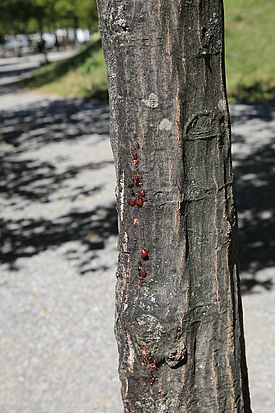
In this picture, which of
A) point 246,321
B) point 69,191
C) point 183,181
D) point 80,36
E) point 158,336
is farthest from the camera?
point 80,36

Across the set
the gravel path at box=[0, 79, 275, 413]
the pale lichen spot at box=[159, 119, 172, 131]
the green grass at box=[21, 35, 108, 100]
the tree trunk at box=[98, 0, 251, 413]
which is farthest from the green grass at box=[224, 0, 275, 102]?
the pale lichen spot at box=[159, 119, 172, 131]

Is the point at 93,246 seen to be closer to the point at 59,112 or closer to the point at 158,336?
the point at 158,336

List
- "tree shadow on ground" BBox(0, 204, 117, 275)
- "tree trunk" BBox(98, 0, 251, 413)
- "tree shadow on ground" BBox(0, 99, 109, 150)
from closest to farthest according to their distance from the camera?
"tree trunk" BBox(98, 0, 251, 413)
"tree shadow on ground" BBox(0, 204, 117, 275)
"tree shadow on ground" BBox(0, 99, 109, 150)

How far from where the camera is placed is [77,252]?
6340mm

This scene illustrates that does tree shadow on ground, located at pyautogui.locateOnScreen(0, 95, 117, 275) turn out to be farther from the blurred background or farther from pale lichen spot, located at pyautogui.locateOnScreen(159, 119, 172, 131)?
pale lichen spot, located at pyautogui.locateOnScreen(159, 119, 172, 131)

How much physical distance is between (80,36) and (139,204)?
69.4 metres

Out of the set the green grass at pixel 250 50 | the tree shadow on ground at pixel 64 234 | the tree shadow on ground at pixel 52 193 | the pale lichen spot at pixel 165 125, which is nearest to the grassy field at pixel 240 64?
the green grass at pixel 250 50

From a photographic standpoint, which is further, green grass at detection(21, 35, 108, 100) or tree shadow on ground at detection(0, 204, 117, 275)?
green grass at detection(21, 35, 108, 100)

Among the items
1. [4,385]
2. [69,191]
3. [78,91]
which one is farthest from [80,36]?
[4,385]

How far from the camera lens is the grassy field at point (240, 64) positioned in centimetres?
1466

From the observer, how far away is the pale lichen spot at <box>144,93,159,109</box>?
1.74 metres

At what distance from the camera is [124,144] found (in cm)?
184

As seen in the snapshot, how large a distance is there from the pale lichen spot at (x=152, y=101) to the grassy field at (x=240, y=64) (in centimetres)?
1247

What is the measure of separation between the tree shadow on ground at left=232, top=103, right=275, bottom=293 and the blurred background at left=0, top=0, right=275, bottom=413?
17 millimetres
